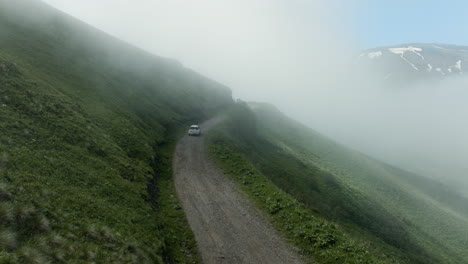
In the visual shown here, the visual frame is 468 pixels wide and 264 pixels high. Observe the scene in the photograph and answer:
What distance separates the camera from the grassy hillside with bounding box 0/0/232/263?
1303 cm

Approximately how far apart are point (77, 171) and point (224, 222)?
12648mm

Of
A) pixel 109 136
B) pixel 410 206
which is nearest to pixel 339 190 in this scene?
pixel 410 206

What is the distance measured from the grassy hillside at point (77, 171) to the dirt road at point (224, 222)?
1319 mm

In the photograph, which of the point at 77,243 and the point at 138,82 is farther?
the point at 138,82

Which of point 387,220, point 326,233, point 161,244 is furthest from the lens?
point 387,220

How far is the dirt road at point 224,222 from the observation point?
66.6ft

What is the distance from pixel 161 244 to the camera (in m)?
18.9

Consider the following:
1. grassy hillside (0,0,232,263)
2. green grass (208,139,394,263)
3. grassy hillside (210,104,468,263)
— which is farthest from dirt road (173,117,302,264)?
grassy hillside (210,104,468,263)

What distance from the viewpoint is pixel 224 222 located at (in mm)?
24469

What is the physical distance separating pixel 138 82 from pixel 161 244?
7001 centimetres

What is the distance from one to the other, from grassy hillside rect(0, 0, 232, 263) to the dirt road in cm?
132

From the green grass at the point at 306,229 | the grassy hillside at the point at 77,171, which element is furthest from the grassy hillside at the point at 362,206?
the grassy hillside at the point at 77,171

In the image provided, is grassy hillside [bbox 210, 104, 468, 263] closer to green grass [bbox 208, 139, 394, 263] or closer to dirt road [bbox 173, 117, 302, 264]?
green grass [bbox 208, 139, 394, 263]

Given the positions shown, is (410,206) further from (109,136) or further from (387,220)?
(109,136)
